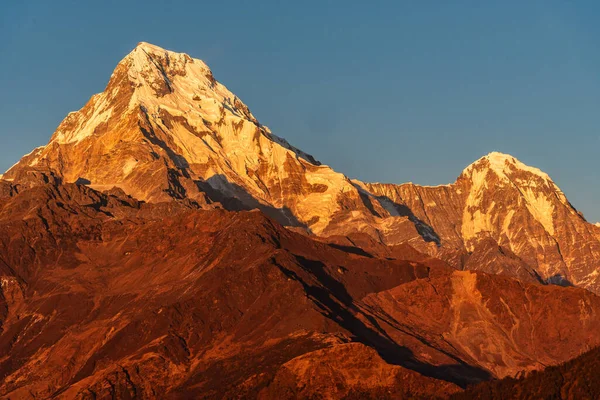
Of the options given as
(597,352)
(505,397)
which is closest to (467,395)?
(505,397)

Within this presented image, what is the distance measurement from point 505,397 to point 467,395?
13230mm

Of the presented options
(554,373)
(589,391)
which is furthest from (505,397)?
(589,391)

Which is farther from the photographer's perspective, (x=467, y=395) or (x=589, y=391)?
(x=467, y=395)

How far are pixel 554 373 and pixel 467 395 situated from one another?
20237 millimetres

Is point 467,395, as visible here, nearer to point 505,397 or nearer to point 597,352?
point 505,397

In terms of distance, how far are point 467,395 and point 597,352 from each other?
26666 mm

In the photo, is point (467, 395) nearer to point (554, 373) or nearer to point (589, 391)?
point (554, 373)

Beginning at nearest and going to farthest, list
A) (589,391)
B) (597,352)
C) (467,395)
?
(589,391) < (597,352) < (467,395)

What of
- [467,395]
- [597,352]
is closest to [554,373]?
[597,352]

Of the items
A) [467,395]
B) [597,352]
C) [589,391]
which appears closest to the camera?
[589,391]

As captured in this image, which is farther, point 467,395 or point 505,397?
point 467,395

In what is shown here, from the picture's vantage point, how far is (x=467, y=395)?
656 ft

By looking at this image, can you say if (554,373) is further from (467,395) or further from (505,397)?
(467,395)

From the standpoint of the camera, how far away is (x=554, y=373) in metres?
182
